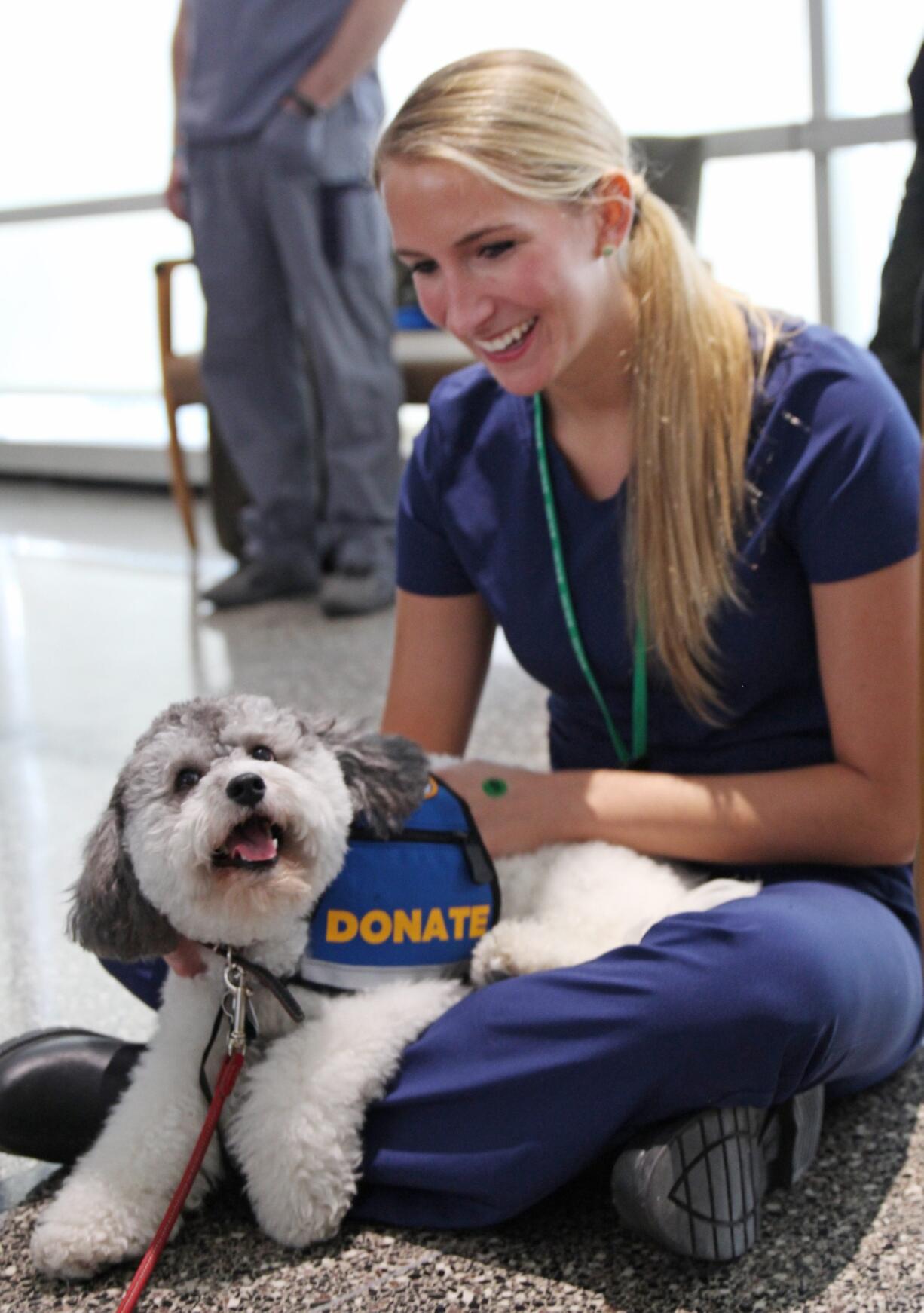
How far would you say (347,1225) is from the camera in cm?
A: 126

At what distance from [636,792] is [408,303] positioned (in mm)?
2444

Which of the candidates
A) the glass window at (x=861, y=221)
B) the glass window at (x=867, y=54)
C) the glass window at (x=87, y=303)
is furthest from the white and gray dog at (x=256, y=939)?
the glass window at (x=87, y=303)

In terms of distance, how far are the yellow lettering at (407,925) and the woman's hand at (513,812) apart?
123 mm

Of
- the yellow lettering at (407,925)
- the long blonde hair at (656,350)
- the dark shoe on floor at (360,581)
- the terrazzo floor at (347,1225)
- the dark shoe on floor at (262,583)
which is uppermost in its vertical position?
the long blonde hair at (656,350)

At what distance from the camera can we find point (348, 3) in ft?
10.2

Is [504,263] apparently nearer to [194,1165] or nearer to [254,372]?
[194,1165]

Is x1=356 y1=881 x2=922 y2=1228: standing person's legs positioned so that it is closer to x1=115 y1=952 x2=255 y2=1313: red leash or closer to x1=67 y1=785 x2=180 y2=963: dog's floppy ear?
x1=115 y1=952 x2=255 y2=1313: red leash

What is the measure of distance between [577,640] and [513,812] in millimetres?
170

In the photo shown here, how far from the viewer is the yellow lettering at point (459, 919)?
1.31 metres

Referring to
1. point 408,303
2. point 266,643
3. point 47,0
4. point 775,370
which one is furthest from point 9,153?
point 775,370

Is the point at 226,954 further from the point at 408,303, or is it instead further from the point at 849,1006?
the point at 408,303

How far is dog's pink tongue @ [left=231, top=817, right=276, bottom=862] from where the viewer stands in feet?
3.73

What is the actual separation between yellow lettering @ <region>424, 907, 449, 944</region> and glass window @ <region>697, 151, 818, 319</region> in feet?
9.42

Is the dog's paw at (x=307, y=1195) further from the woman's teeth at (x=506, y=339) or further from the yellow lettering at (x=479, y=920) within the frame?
the woman's teeth at (x=506, y=339)
